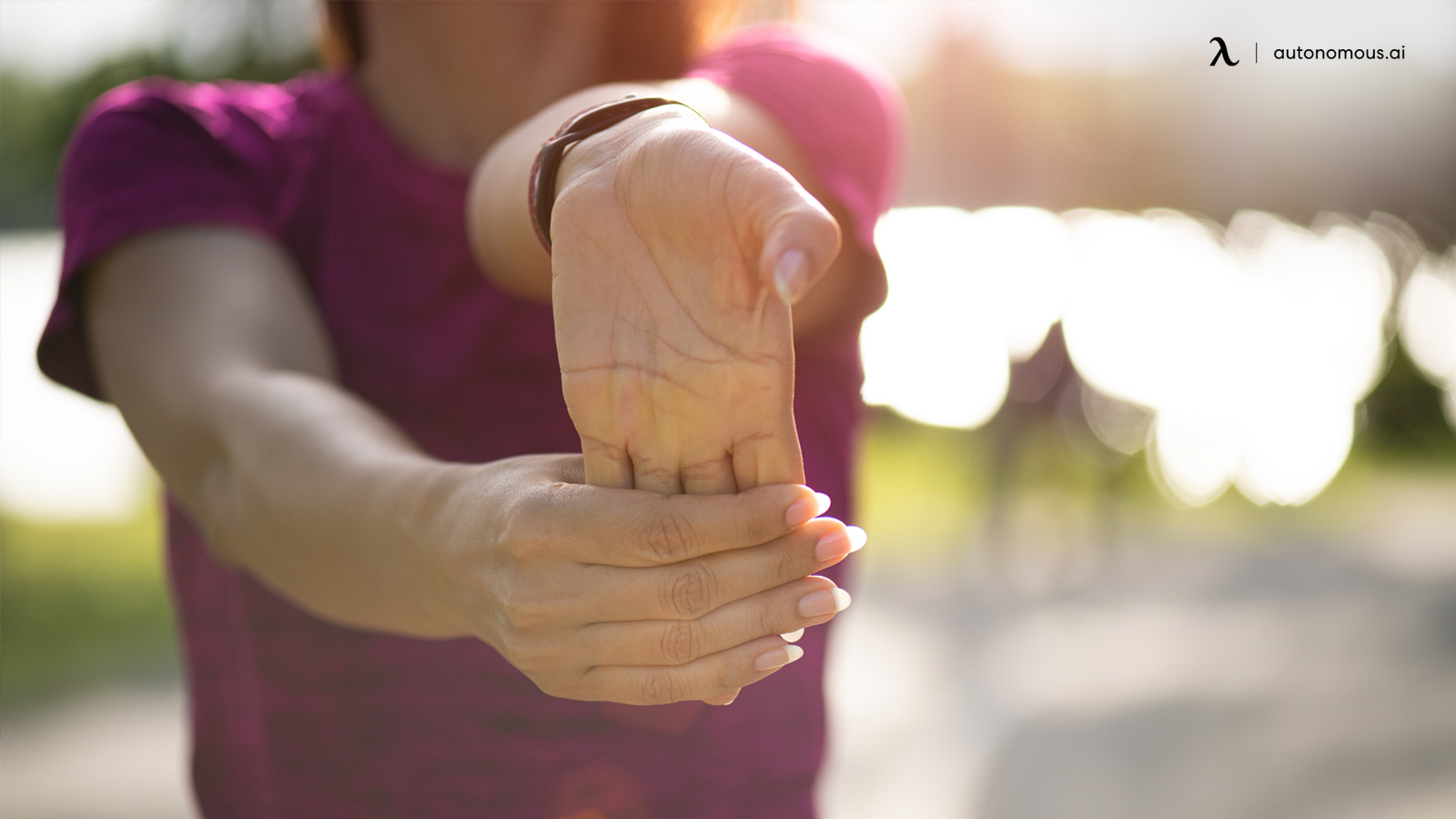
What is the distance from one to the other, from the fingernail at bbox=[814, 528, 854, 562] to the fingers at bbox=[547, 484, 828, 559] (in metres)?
0.02

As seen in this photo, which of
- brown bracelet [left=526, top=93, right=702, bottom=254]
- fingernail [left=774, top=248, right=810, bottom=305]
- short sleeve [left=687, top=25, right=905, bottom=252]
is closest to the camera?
fingernail [left=774, top=248, right=810, bottom=305]

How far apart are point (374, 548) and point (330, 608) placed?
7.2 inches

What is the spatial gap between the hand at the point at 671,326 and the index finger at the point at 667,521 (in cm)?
4

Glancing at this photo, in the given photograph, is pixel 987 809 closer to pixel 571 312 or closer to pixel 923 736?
pixel 923 736

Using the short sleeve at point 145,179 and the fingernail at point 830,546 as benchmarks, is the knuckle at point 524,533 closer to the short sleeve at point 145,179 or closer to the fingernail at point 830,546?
the fingernail at point 830,546

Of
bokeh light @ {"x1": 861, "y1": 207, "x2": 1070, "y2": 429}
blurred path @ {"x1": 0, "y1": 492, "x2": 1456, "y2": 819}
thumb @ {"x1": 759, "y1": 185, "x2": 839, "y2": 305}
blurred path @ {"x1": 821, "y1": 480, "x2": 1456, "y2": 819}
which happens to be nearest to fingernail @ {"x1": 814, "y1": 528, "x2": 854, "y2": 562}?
Result: thumb @ {"x1": 759, "y1": 185, "x2": 839, "y2": 305}

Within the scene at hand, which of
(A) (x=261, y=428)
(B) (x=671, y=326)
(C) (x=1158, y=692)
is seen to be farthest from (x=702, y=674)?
(C) (x=1158, y=692)

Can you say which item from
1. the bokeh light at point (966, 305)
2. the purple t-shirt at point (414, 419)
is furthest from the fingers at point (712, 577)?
the bokeh light at point (966, 305)

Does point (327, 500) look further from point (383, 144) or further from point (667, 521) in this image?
point (383, 144)

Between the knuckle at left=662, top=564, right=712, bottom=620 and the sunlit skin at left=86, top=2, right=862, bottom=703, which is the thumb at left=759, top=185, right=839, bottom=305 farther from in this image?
the knuckle at left=662, top=564, right=712, bottom=620

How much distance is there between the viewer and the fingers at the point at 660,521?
0.86 meters

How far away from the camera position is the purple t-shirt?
1.37m

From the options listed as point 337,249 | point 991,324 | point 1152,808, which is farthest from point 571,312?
point 991,324

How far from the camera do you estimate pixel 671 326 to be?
0.89 meters
